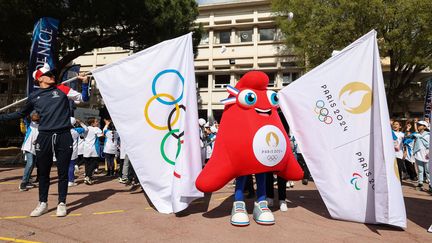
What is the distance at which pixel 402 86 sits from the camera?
69.8ft

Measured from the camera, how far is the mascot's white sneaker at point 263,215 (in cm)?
441

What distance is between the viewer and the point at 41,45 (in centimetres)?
1088

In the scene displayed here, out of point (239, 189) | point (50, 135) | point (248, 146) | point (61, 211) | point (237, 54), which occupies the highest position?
point (237, 54)

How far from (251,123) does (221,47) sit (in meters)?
26.4

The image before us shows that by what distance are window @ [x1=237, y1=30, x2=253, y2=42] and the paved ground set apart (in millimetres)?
25338

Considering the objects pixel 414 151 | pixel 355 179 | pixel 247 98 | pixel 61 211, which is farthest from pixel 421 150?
pixel 61 211

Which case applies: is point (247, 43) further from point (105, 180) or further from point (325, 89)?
point (325, 89)

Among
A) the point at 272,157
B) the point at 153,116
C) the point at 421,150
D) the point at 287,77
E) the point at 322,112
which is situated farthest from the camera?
the point at 287,77

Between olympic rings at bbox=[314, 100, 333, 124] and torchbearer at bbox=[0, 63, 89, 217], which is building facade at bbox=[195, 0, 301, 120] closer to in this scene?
olympic rings at bbox=[314, 100, 333, 124]

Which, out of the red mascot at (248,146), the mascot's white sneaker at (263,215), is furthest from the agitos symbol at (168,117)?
the mascot's white sneaker at (263,215)

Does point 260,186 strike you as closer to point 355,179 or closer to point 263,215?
point 263,215

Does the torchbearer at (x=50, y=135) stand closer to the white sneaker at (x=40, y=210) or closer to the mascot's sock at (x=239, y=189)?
the white sneaker at (x=40, y=210)

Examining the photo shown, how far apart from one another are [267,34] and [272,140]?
2629 cm

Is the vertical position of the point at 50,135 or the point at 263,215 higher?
the point at 50,135
